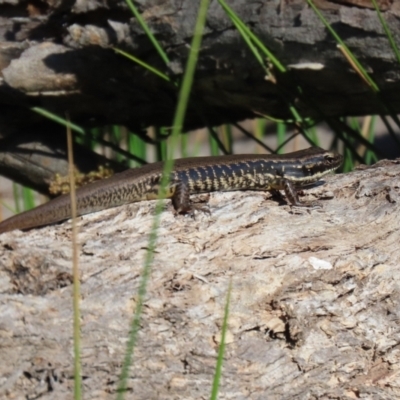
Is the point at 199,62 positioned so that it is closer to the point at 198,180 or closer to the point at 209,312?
the point at 198,180

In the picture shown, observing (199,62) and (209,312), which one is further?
(199,62)

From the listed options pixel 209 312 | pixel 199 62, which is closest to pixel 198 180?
pixel 199 62

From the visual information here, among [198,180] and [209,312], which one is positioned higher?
[198,180]

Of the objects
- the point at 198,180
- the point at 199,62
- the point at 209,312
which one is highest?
the point at 199,62

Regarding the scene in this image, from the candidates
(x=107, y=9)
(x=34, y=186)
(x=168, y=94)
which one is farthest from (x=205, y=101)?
(x=34, y=186)

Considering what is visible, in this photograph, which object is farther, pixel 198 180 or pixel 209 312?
pixel 198 180

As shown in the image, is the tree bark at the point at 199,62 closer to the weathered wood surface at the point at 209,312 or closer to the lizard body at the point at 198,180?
the lizard body at the point at 198,180

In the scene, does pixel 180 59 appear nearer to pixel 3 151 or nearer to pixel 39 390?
pixel 3 151

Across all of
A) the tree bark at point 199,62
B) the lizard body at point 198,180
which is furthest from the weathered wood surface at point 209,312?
the tree bark at point 199,62
